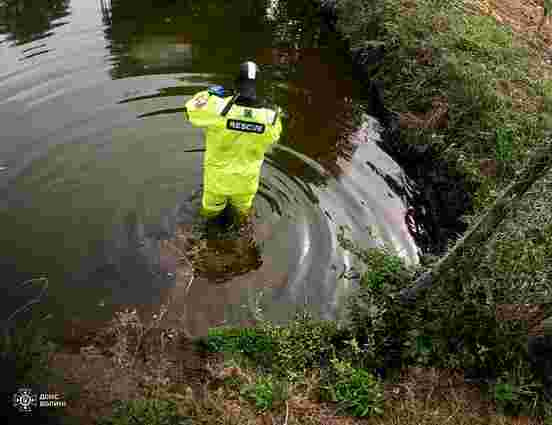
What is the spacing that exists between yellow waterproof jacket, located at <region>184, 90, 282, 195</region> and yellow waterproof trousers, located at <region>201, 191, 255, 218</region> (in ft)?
0.34

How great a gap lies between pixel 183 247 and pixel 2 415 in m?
2.57

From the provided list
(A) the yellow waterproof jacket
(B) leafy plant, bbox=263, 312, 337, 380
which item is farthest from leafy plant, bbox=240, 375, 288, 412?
(A) the yellow waterproof jacket

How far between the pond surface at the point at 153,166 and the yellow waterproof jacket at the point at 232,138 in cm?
107

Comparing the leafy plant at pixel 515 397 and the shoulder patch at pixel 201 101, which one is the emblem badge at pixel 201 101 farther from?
the leafy plant at pixel 515 397

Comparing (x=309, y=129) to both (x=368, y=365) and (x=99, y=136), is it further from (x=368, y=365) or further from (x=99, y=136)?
(x=368, y=365)

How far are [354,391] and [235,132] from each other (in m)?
2.56

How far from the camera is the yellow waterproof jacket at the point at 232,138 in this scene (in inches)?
168

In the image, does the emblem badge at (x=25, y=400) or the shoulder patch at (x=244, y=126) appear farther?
the shoulder patch at (x=244, y=126)

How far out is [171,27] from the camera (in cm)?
1017

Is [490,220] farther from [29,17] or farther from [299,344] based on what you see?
[29,17]

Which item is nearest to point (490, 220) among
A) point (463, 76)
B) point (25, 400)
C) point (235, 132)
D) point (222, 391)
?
point (235, 132)

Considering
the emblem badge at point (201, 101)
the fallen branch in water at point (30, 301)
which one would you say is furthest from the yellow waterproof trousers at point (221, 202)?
the fallen branch in water at point (30, 301)

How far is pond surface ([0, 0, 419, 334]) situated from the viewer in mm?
5016

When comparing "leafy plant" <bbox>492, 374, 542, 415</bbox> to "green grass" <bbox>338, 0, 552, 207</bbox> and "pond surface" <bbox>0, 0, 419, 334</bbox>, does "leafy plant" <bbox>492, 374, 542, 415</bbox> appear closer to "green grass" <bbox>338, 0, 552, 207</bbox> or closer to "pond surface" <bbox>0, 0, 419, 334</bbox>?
"pond surface" <bbox>0, 0, 419, 334</bbox>
